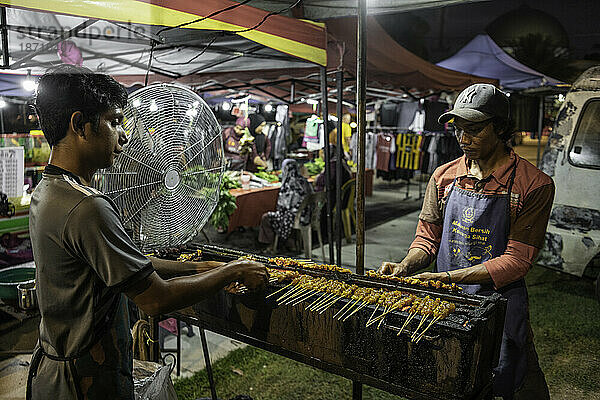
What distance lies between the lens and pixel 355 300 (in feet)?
6.64

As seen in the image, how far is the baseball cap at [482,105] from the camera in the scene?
7.83 ft

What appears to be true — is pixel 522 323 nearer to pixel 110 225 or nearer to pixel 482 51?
pixel 110 225

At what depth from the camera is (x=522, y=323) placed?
2.44 meters

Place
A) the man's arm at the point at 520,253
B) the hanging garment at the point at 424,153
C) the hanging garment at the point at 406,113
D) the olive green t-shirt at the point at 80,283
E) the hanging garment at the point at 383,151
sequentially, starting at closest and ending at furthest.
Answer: the olive green t-shirt at the point at 80,283 < the man's arm at the point at 520,253 < the hanging garment at the point at 406,113 < the hanging garment at the point at 424,153 < the hanging garment at the point at 383,151

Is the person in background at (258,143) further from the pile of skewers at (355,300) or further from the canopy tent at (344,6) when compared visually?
the pile of skewers at (355,300)

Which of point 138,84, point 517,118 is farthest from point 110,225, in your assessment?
point 517,118

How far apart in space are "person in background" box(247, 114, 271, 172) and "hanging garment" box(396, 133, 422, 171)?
398 cm

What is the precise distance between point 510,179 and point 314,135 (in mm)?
8100

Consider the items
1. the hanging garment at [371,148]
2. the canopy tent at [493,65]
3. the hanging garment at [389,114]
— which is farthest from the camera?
the hanging garment at [371,148]

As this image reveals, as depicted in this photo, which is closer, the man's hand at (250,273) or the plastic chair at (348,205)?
the man's hand at (250,273)

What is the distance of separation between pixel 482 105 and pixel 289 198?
15.4 feet

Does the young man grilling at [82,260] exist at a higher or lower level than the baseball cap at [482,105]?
lower

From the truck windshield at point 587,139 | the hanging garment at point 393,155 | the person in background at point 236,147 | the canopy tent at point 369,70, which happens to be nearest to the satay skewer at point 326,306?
the canopy tent at point 369,70

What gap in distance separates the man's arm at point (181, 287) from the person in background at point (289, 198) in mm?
4848
